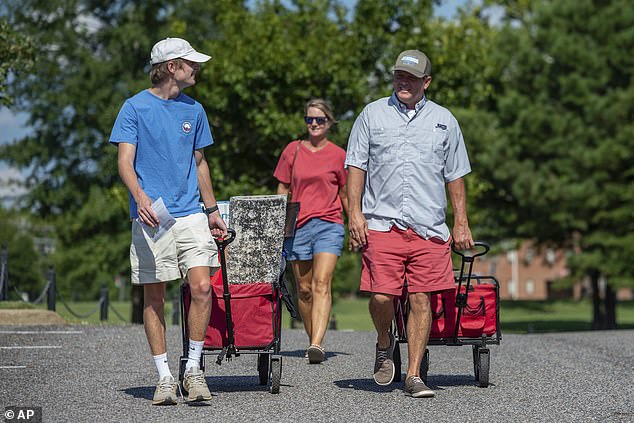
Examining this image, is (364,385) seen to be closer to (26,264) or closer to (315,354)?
(315,354)

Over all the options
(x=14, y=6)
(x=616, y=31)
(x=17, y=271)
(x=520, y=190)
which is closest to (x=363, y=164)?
(x=520, y=190)

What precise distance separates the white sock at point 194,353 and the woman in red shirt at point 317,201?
2.63 meters

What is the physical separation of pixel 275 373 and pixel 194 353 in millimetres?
609

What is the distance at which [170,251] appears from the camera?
649 cm

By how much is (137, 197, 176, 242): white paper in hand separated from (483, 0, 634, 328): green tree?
2506cm

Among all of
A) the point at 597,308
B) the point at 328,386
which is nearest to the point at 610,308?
the point at 597,308

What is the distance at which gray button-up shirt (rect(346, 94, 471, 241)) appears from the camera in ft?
23.2

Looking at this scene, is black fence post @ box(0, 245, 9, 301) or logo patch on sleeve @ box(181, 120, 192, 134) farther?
black fence post @ box(0, 245, 9, 301)

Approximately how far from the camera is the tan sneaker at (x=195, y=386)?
252 inches

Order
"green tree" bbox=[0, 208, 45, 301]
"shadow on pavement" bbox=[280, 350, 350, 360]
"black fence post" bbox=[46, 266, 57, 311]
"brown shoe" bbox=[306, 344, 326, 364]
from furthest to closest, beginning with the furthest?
1. "green tree" bbox=[0, 208, 45, 301]
2. "black fence post" bbox=[46, 266, 57, 311]
3. "shadow on pavement" bbox=[280, 350, 350, 360]
4. "brown shoe" bbox=[306, 344, 326, 364]

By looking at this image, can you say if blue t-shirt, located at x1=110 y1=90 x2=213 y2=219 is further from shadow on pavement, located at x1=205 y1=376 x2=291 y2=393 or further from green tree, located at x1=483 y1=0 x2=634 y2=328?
green tree, located at x1=483 y1=0 x2=634 y2=328

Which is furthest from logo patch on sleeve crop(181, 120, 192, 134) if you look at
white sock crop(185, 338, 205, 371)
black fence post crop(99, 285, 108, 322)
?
black fence post crop(99, 285, 108, 322)

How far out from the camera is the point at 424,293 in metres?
7.16

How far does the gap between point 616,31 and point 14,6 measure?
59.0 feet
